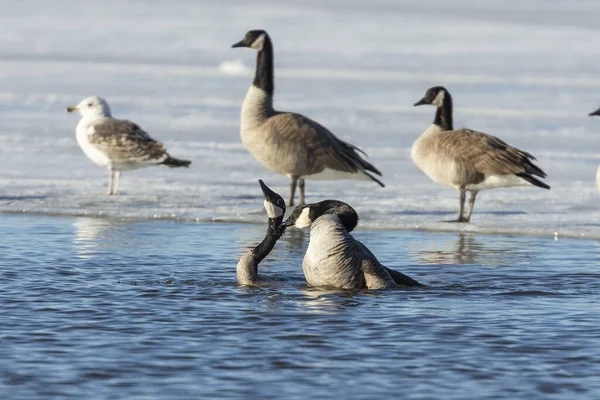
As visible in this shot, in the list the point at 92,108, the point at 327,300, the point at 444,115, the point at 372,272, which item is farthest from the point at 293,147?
the point at 327,300

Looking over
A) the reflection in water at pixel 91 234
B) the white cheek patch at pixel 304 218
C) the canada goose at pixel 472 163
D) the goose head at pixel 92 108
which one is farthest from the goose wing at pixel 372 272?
the goose head at pixel 92 108

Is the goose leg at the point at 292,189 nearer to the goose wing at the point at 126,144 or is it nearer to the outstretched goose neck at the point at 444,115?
the outstretched goose neck at the point at 444,115

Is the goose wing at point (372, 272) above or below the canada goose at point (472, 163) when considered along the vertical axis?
below

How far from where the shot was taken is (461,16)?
4094cm

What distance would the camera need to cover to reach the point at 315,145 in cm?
1423

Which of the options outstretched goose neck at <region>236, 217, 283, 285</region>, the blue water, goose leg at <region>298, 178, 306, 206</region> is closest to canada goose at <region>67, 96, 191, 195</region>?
goose leg at <region>298, 178, 306, 206</region>

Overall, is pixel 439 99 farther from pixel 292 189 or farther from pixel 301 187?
pixel 292 189

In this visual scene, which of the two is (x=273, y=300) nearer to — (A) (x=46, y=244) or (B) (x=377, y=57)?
(A) (x=46, y=244)

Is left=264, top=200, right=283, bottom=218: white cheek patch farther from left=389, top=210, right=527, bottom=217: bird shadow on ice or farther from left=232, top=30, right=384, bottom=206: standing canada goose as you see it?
left=232, top=30, right=384, bottom=206: standing canada goose

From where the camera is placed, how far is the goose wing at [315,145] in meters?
14.2

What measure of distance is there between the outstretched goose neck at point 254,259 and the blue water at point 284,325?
147 millimetres

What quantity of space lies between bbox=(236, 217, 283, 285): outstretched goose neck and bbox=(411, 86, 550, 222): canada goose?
444 centimetres

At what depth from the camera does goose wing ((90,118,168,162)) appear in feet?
49.4

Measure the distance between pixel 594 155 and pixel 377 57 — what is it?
14.1 m
